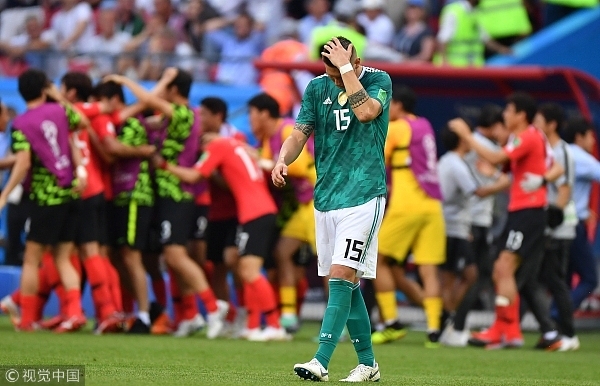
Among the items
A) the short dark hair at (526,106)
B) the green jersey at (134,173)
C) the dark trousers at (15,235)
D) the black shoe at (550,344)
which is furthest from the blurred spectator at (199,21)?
the black shoe at (550,344)

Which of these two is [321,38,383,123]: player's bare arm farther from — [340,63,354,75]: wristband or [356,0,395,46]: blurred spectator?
[356,0,395,46]: blurred spectator

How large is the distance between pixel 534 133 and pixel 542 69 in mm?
3073

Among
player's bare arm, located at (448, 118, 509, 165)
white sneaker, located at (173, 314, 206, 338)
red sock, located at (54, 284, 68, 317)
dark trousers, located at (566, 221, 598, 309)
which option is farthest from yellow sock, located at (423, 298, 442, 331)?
red sock, located at (54, 284, 68, 317)

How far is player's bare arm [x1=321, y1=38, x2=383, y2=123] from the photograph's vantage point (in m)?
8.40

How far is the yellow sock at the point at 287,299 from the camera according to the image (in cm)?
1356

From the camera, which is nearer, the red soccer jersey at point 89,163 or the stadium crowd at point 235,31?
the red soccer jersey at point 89,163

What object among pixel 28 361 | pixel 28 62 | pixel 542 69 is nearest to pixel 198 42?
pixel 28 62

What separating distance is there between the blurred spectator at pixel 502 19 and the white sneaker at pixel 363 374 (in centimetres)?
1131

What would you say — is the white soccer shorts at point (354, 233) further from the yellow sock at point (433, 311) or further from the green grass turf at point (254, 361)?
the yellow sock at point (433, 311)

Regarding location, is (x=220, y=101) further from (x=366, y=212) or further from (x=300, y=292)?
(x=366, y=212)

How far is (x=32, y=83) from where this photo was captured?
41.2 feet

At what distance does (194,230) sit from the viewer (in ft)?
45.6

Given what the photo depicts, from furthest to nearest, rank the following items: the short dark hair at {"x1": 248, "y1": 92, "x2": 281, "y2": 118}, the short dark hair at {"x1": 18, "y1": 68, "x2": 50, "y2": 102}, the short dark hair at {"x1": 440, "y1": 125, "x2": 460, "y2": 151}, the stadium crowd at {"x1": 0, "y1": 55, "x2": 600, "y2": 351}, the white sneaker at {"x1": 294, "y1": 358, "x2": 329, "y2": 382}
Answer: the short dark hair at {"x1": 440, "y1": 125, "x2": 460, "y2": 151}
the short dark hair at {"x1": 248, "y1": 92, "x2": 281, "y2": 118}
the stadium crowd at {"x1": 0, "y1": 55, "x2": 600, "y2": 351}
the short dark hair at {"x1": 18, "y1": 68, "x2": 50, "y2": 102}
the white sneaker at {"x1": 294, "y1": 358, "x2": 329, "y2": 382}

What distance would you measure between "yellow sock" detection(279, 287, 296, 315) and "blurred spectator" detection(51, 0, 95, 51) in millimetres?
8968
